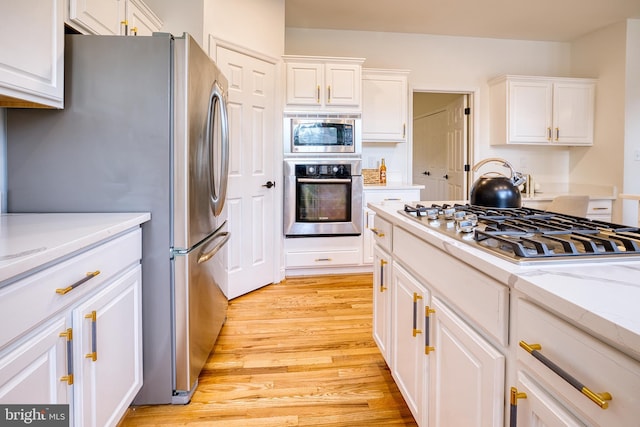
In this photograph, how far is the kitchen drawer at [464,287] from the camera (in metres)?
0.82

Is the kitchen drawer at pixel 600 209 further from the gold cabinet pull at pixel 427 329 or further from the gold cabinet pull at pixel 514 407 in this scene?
the gold cabinet pull at pixel 514 407

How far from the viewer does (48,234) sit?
1.10 metres

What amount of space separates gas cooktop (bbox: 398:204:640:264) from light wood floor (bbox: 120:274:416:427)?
2.96 ft

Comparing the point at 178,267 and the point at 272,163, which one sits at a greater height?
the point at 272,163

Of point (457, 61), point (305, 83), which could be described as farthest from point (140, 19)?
point (457, 61)

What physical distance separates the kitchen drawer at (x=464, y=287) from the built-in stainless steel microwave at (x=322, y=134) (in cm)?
227

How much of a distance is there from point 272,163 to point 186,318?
6.50 ft

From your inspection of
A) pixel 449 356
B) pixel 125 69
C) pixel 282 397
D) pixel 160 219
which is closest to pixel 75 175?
pixel 160 219

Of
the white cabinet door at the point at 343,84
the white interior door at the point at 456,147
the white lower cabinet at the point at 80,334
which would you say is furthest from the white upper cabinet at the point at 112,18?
the white interior door at the point at 456,147

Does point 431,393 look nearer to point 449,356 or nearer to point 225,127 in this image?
point 449,356

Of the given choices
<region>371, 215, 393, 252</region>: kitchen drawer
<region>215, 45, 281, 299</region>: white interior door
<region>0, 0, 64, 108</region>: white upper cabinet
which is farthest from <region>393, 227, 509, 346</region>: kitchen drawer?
<region>215, 45, 281, 299</region>: white interior door

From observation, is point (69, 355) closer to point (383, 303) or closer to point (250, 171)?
point (383, 303)

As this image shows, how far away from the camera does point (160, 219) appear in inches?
63.2

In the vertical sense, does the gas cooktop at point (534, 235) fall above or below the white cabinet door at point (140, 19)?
below
